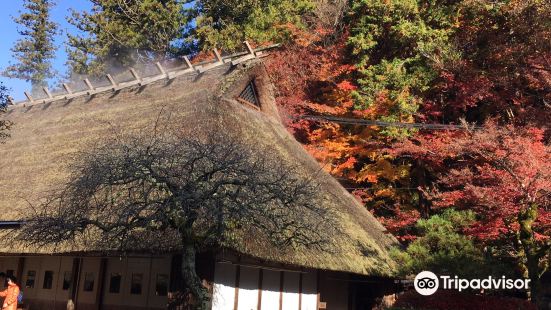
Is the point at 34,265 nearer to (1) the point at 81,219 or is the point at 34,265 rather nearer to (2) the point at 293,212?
(1) the point at 81,219

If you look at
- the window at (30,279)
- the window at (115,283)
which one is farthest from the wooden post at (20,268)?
the window at (115,283)

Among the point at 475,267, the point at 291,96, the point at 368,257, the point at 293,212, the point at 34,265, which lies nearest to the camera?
the point at 293,212

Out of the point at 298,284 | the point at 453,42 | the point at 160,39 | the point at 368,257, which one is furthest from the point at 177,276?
the point at 160,39

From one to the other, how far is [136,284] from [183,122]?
15.0 ft

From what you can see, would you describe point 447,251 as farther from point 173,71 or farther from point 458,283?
point 173,71

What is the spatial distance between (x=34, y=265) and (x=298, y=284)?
25.4ft

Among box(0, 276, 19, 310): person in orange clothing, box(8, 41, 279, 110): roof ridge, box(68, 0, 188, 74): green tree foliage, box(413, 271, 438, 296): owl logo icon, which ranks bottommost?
box(0, 276, 19, 310): person in orange clothing

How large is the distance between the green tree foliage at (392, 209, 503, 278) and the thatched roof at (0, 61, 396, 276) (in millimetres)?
1006

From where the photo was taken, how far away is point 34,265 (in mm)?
13977

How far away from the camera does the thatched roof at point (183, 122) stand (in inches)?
491

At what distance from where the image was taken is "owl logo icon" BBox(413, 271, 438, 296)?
11.5m

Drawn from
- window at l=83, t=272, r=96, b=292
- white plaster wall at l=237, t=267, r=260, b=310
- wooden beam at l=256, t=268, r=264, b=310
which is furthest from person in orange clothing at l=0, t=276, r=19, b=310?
wooden beam at l=256, t=268, r=264, b=310

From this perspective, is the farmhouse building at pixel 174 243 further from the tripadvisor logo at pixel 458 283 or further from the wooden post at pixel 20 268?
the tripadvisor logo at pixel 458 283

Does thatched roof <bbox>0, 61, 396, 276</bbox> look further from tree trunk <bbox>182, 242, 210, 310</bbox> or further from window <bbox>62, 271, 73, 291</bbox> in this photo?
tree trunk <bbox>182, 242, 210, 310</bbox>
